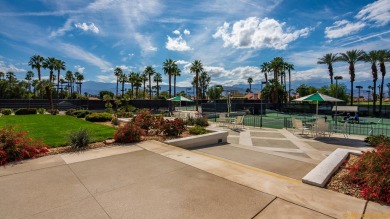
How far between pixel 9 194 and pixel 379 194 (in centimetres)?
670

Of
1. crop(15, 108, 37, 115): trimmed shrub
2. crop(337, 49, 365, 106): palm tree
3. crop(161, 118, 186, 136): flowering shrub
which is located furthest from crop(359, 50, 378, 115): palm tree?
crop(15, 108, 37, 115): trimmed shrub

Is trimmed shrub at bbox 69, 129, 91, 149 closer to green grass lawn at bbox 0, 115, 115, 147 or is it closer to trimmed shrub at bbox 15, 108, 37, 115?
green grass lawn at bbox 0, 115, 115, 147

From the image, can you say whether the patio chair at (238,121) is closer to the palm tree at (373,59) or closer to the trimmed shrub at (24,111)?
the trimmed shrub at (24,111)

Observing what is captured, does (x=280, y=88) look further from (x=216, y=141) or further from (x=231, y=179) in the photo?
(x=231, y=179)

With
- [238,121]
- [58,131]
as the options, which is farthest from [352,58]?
[58,131]

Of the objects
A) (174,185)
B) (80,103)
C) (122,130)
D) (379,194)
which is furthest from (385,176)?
(80,103)

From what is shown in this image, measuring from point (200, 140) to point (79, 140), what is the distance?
456 cm

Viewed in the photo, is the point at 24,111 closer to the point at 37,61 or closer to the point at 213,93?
the point at 37,61

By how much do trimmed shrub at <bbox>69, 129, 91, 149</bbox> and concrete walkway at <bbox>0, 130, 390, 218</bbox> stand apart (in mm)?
1511

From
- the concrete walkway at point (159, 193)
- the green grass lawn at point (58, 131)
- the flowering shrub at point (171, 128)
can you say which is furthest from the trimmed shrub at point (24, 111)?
the concrete walkway at point (159, 193)

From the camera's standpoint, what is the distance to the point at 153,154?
686 centimetres

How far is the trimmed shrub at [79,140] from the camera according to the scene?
294 inches

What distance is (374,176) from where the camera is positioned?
13.2 ft

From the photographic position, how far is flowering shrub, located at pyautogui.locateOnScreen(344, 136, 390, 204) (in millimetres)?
3748
